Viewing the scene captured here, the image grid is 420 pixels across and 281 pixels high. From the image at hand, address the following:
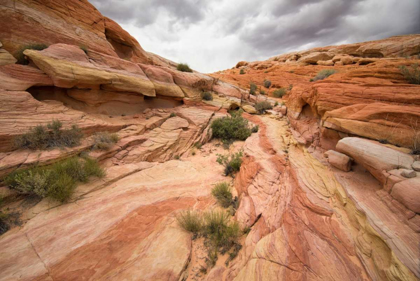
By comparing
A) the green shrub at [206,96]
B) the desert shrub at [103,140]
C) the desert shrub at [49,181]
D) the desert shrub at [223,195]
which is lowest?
the desert shrub at [223,195]

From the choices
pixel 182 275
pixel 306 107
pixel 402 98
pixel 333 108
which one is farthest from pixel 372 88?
pixel 182 275

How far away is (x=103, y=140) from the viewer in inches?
249

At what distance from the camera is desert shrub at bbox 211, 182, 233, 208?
4.65 meters

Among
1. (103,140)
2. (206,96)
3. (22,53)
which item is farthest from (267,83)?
(22,53)

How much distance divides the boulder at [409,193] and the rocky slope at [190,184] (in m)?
0.01

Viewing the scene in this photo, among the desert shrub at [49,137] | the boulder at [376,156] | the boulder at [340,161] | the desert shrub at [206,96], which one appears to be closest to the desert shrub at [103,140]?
the desert shrub at [49,137]

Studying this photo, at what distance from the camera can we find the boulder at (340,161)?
357 cm

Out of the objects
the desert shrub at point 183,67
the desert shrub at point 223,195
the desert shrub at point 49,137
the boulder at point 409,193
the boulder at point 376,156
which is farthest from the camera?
the desert shrub at point 183,67

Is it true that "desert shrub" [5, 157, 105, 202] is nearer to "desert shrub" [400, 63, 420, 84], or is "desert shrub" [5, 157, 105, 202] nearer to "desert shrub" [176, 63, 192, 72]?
"desert shrub" [400, 63, 420, 84]

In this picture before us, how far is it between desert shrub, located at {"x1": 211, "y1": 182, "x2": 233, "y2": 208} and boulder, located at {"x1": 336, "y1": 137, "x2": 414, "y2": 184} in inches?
131

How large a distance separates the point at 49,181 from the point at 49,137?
215 cm

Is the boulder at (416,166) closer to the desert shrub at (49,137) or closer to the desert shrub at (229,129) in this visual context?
the desert shrub at (229,129)

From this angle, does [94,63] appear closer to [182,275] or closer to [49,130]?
[49,130]

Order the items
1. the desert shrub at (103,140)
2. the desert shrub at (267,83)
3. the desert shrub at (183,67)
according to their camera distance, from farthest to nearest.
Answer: the desert shrub at (267,83), the desert shrub at (183,67), the desert shrub at (103,140)
